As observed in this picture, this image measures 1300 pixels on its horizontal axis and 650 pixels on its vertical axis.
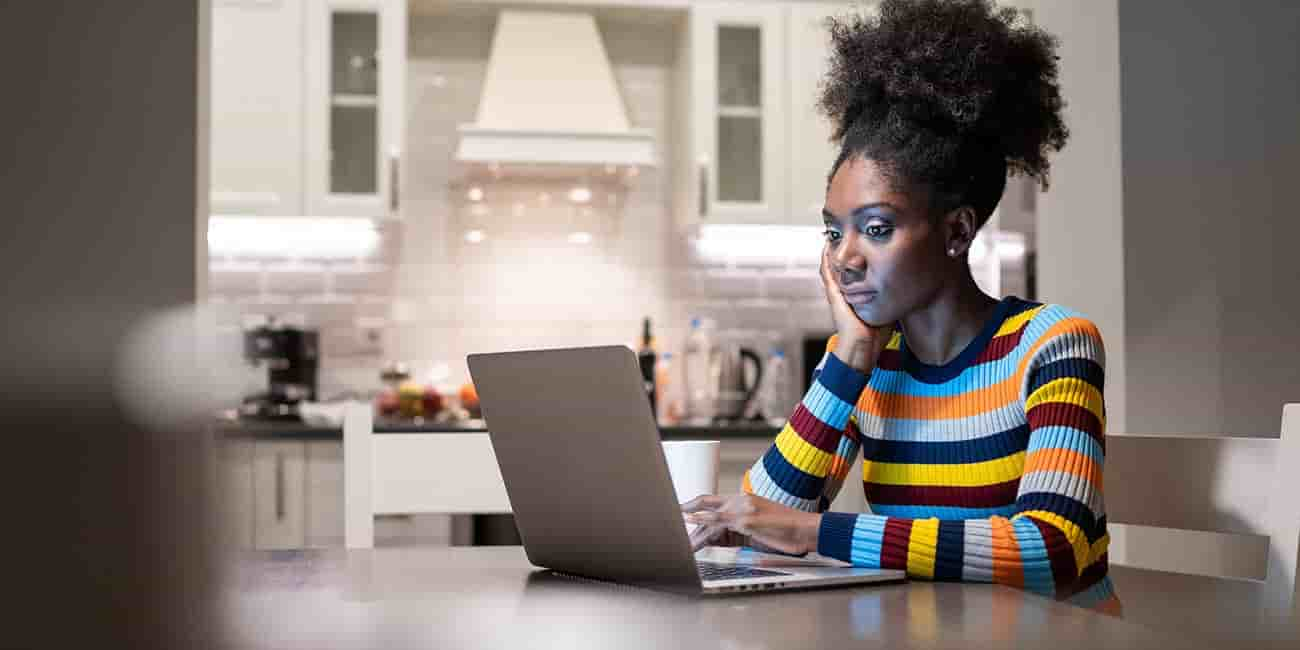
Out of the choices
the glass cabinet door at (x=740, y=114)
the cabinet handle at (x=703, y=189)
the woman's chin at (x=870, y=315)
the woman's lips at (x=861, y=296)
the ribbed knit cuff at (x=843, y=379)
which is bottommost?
the ribbed knit cuff at (x=843, y=379)

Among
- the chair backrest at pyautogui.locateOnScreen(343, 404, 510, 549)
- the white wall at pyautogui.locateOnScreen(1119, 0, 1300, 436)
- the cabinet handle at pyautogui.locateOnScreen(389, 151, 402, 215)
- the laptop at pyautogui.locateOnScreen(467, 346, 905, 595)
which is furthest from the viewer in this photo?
the cabinet handle at pyautogui.locateOnScreen(389, 151, 402, 215)

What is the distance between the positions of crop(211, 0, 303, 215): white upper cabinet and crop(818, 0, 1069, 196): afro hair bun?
2.60m

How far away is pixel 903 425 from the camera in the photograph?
1159 mm

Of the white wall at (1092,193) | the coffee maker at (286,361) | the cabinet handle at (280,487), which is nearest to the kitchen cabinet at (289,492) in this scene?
the cabinet handle at (280,487)

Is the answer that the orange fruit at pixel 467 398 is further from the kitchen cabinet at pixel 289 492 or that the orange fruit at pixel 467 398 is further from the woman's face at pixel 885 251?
the woman's face at pixel 885 251

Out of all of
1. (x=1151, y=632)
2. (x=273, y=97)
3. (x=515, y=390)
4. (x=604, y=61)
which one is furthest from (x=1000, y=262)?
(x=1151, y=632)

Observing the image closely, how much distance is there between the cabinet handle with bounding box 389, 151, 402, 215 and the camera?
3594 millimetres

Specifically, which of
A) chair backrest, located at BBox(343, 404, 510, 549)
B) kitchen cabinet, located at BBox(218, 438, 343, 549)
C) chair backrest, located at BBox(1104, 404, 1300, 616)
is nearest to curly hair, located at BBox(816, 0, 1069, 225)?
chair backrest, located at BBox(1104, 404, 1300, 616)

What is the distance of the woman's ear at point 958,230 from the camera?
115 centimetres

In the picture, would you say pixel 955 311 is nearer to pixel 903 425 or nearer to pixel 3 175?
pixel 903 425

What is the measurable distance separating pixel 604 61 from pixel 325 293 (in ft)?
3.39

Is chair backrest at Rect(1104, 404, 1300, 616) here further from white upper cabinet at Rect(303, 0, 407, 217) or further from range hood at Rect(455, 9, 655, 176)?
white upper cabinet at Rect(303, 0, 407, 217)

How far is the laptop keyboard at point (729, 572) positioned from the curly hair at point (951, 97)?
0.40 m

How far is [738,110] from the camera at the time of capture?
3.78 metres
